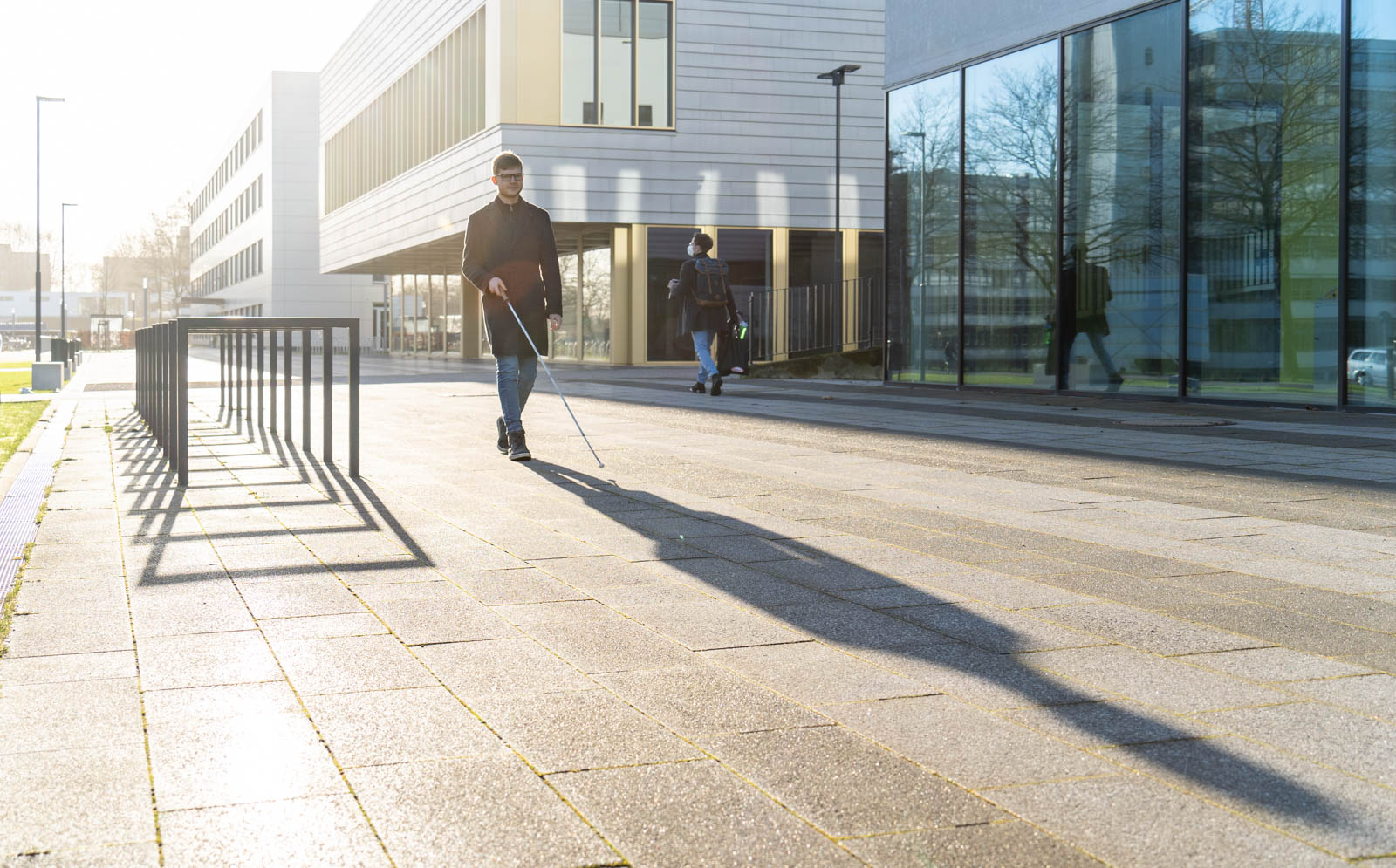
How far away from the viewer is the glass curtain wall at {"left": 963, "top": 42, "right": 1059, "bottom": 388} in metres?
16.8

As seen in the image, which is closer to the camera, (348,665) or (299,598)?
(348,665)

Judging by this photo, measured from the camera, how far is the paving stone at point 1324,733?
2922 mm

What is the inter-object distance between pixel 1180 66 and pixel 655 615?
1219 centimetres

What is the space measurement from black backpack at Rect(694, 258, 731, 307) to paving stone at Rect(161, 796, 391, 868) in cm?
1420

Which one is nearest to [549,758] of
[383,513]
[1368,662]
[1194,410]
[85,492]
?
[1368,662]

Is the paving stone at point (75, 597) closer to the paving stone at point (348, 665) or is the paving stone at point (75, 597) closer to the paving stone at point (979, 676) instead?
the paving stone at point (348, 665)

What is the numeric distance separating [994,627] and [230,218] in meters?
95.6

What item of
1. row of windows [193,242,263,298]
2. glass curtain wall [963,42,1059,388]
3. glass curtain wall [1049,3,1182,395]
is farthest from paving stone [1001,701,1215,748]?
row of windows [193,242,263,298]

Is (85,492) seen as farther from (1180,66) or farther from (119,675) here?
(1180,66)

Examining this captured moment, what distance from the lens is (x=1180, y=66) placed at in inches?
574

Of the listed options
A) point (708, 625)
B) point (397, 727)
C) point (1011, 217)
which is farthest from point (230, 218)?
point (397, 727)

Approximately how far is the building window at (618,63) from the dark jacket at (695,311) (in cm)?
1583

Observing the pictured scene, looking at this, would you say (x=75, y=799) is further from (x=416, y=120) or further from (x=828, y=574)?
(x=416, y=120)

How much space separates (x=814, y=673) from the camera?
3670 mm
